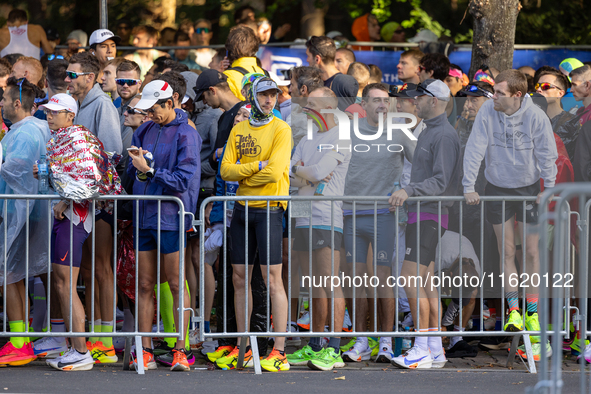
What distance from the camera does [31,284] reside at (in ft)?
25.6

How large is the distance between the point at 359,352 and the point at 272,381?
109cm

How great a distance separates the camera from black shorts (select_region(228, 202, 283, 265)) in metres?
6.57

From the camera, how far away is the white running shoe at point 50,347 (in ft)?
22.9

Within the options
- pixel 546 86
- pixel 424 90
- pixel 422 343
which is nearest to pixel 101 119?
pixel 424 90

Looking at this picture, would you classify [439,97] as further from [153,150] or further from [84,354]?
[84,354]

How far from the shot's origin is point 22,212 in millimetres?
6785

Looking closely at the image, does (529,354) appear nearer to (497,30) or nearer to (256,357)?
(256,357)

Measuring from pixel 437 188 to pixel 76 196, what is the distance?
9.64ft

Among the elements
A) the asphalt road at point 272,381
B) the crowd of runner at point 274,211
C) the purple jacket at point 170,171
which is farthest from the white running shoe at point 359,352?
the purple jacket at point 170,171

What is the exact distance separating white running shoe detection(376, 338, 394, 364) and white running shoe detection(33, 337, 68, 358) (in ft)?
8.96

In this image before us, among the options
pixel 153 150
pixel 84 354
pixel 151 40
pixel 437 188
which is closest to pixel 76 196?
pixel 153 150

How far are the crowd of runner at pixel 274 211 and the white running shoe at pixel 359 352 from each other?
0.5 inches

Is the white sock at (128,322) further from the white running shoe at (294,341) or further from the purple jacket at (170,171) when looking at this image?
the white running shoe at (294,341)

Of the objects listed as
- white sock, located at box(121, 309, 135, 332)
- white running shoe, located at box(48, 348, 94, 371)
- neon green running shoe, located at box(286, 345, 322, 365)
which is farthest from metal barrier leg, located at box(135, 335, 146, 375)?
neon green running shoe, located at box(286, 345, 322, 365)
